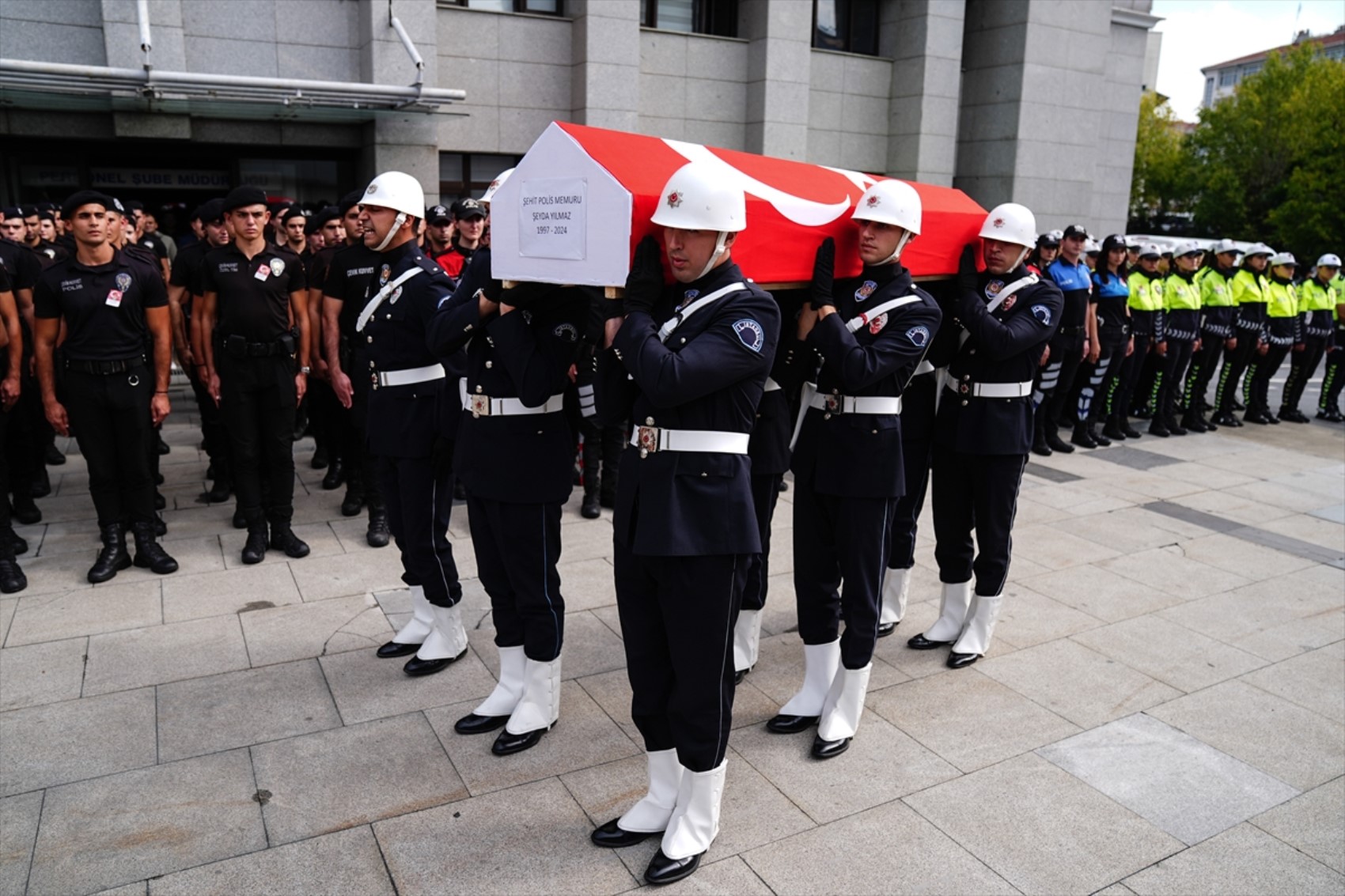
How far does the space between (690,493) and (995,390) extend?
2192mm

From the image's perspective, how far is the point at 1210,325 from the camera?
11047mm

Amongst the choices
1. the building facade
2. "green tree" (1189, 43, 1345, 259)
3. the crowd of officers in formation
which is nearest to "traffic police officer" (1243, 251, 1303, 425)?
the building facade

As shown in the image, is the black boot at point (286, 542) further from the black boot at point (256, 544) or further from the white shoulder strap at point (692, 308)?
the white shoulder strap at point (692, 308)

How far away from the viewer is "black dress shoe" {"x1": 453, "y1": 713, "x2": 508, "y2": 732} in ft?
13.0

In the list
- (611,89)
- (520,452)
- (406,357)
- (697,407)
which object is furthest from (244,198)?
(611,89)

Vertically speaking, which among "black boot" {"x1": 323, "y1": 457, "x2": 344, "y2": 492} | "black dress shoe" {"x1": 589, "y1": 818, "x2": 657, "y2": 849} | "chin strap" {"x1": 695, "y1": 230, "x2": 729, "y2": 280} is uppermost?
"chin strap" {"x1": 695, "y1": 230, "x2": 729, "y2": 280}

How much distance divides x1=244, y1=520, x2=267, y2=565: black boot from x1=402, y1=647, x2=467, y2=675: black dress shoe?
1826 millimetres

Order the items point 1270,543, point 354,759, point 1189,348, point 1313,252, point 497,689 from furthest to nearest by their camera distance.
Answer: point 1313,252 < point 1189,348 < point 1270,543 < point 497,689 < point 354,759

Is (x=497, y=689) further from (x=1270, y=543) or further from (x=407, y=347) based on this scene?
(x=1270, y=543)

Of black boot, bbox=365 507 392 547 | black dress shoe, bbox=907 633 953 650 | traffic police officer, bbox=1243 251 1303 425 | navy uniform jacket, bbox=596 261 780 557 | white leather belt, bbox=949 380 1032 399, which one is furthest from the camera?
traffic police officer, bbox=1243 251 1303 425

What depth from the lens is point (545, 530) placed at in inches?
148

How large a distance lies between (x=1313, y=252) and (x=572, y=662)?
37.8 metres

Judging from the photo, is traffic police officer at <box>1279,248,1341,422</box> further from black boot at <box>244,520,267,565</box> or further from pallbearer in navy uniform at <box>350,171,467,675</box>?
black boot at <box>244,520,267,565</box>

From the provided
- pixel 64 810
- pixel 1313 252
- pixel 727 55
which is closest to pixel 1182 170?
pixel 1313 252
